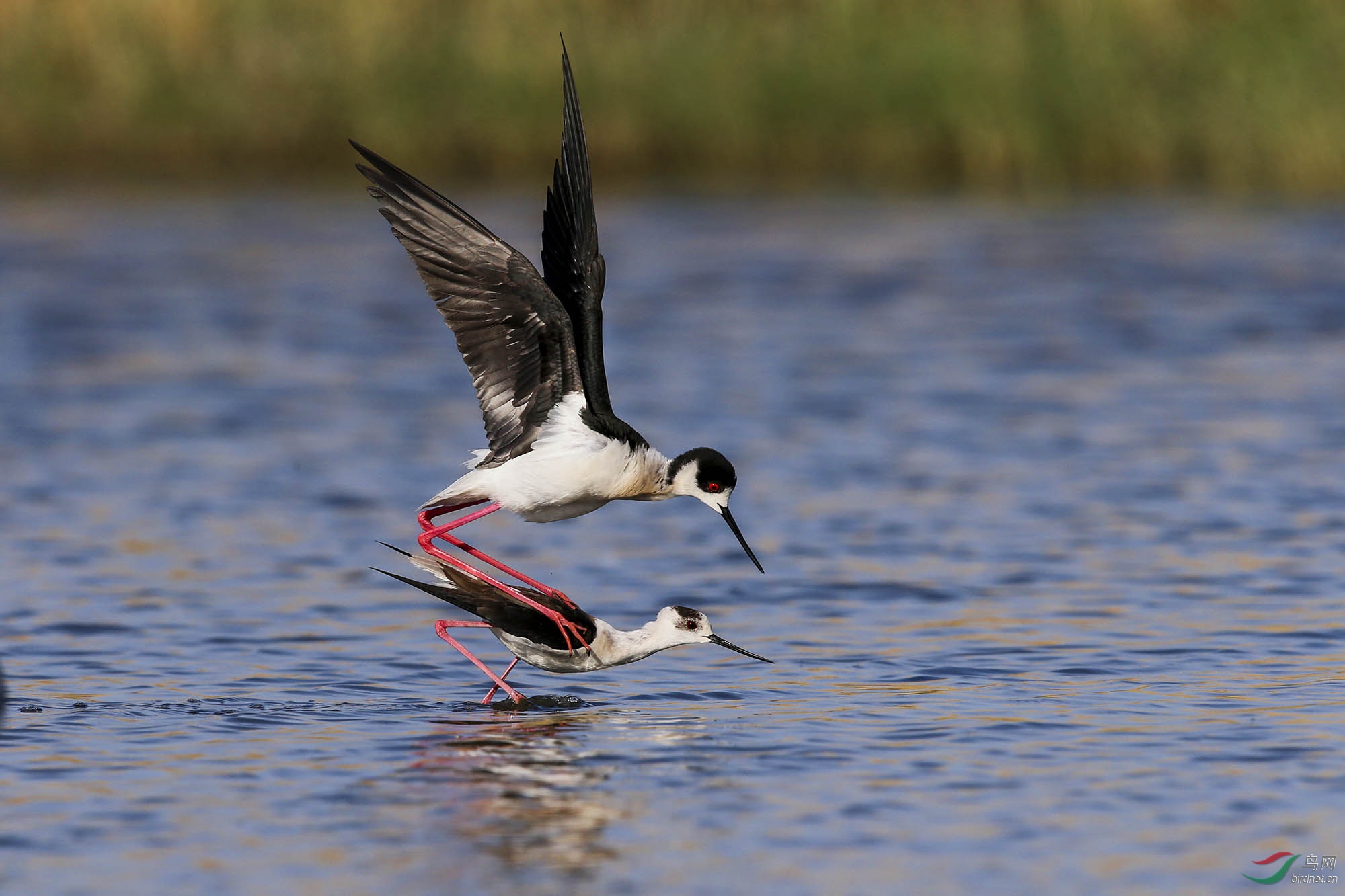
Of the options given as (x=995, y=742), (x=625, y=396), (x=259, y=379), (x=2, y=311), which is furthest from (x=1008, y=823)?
(x=2, y=311)

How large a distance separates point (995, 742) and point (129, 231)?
1579cm

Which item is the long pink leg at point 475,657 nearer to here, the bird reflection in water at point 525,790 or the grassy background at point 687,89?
the bird reflection in water at point 525,790

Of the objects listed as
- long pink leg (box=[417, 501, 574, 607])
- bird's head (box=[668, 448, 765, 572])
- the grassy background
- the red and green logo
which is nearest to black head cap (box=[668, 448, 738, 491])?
bird's head (box=[668, 448, 765, 572])

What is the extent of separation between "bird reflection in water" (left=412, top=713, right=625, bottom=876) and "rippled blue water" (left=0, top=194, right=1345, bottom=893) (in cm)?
2

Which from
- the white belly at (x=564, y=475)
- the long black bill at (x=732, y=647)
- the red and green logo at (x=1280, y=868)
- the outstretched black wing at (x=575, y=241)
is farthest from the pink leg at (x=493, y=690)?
the red and green logo at (x=1280, y=868)

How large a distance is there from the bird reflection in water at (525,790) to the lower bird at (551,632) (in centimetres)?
26

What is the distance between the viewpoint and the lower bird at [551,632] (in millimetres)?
7758

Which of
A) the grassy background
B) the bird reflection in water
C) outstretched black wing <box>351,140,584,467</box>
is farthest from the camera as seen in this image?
the grassy background

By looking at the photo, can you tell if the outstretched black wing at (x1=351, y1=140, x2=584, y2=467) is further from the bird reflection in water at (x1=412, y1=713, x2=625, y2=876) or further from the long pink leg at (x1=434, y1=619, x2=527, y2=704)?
the bird reflection in water at (x1=412, y1=713, x2=625, y2=876)

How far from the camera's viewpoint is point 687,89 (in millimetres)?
22141

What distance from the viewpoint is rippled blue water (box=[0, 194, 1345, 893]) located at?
6.05 metres

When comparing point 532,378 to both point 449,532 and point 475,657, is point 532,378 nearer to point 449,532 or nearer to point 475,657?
point 449,532

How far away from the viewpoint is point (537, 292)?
7.60 metres

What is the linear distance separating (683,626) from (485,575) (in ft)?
2.44
